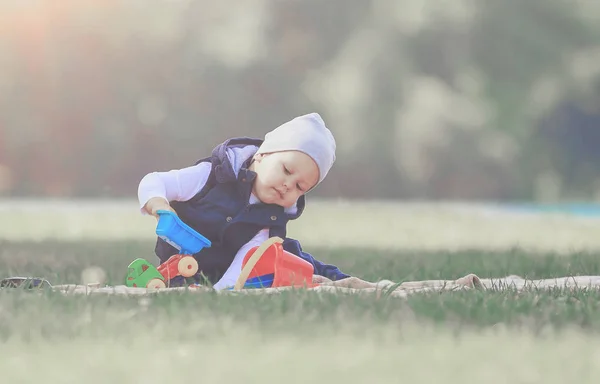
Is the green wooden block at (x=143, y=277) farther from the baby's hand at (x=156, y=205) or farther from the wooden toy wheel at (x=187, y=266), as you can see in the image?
the baby's hand at (x=156, y=205)

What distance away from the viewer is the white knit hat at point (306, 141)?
3346 millimetres

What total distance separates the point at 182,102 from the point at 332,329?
16398 millimetres

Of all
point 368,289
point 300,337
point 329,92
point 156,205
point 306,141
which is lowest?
point 300,337

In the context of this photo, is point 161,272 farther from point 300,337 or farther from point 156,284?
point 300,337

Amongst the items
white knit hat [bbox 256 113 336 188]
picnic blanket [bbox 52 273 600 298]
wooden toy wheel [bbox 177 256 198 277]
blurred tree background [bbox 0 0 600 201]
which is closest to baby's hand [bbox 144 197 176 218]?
wooden toy wheel [bbox 177 256 198 277]

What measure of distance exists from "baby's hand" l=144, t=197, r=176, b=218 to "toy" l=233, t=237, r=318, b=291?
14.4 inches

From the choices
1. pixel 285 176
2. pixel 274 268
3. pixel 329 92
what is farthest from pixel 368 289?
pixel 329 92

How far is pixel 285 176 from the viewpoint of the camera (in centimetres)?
334

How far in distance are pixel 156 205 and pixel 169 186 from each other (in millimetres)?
198

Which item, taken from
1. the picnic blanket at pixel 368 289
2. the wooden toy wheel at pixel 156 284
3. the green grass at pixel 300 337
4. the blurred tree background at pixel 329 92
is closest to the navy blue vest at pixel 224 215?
the wooden toy wheel at pixel 156 284

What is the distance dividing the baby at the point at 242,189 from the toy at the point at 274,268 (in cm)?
13

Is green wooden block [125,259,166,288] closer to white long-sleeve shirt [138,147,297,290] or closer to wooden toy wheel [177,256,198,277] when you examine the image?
wooden toy wheel [177,256,198,277]

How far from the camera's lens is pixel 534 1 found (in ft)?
60.3

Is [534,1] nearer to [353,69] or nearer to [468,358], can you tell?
[353,69]
